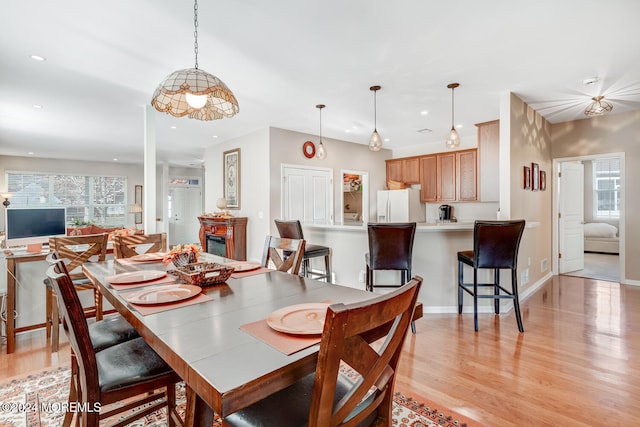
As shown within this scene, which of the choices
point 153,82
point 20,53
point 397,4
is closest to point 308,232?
point 153,82

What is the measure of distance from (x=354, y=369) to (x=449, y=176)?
559 cm

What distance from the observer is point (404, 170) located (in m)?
6.56

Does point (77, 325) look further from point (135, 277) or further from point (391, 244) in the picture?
point (391, 244)

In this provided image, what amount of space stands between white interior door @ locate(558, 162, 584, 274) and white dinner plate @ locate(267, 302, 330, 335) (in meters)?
5.51

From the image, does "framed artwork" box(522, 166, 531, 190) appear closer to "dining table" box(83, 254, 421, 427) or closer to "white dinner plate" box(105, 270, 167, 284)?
"dining table" box(83, 254, 421, 427)

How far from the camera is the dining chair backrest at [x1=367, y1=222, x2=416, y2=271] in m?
2.97

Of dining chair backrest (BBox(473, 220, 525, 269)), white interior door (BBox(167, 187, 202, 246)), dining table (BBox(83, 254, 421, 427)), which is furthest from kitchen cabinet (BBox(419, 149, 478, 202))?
white interior door (BBox(167, 187, 202, 246))

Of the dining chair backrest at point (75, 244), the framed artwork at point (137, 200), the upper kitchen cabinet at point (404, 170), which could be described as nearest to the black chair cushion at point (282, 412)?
the dining chair backrest at point (75, 244)

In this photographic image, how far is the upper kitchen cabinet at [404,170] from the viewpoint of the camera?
20.8 feet

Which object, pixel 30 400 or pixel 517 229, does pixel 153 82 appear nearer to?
pixel 30 400

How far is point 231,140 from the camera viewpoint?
19.4 ft

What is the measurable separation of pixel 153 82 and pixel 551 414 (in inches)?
163

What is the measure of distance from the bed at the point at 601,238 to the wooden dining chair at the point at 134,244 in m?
8.87

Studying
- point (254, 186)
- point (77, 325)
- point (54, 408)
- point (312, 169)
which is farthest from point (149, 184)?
point (77, 325)
